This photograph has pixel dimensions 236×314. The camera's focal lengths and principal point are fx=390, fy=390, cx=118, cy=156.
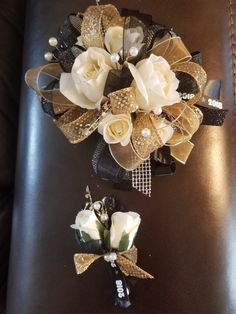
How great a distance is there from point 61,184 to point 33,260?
146 mm

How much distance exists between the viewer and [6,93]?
85 centimetres

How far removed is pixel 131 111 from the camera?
21.6 inches

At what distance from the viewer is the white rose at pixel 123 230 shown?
58 centimetres

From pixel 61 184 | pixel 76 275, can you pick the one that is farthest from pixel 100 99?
pixel 76 275

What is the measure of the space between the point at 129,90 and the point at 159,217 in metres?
0.24

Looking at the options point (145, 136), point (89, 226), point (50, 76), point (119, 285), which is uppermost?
point (50, 76)

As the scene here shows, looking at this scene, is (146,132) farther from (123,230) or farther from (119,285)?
(119,285)

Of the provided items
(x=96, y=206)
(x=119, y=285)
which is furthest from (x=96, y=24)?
(x=119, y=285)

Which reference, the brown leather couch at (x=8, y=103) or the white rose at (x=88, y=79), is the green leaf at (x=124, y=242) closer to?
the white rose at (x=88, y=79)

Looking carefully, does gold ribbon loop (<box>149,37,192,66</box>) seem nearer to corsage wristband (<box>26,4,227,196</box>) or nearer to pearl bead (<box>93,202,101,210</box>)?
corsage wristband (<box>26,4,227,196</box>)

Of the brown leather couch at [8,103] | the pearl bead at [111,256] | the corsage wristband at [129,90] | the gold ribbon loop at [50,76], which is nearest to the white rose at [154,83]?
the corsage wristband at [129,90]

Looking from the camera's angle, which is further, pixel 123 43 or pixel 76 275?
pixel 76 275

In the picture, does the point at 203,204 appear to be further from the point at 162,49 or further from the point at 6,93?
the point at 6,93

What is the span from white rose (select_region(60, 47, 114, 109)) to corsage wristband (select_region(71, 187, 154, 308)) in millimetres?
167
